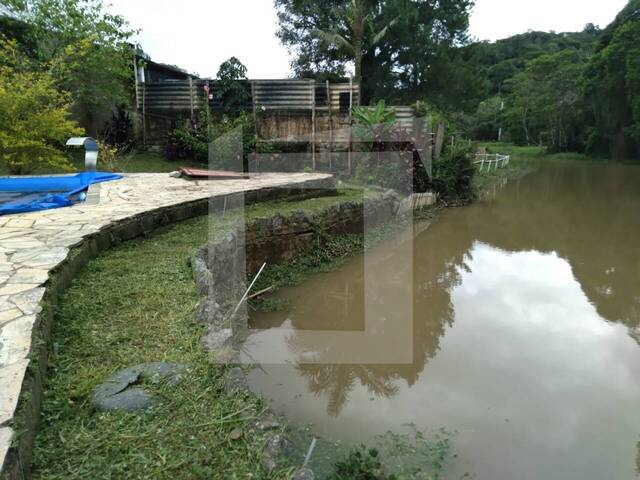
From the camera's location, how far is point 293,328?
484 centimetres

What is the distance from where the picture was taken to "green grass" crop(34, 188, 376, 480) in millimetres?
1724

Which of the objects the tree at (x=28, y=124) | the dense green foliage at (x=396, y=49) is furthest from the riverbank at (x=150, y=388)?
the dense green foliage at (x=396, y=49)

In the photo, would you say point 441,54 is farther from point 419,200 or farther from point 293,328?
point 293,328

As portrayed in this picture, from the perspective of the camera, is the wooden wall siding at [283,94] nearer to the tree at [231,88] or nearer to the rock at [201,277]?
the tree at [231,88]

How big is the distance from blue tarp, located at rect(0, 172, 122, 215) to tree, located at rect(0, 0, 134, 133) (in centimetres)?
441

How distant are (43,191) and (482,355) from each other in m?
6.31

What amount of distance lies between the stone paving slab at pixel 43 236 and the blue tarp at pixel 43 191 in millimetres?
209

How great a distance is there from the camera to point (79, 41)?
34.8 ft

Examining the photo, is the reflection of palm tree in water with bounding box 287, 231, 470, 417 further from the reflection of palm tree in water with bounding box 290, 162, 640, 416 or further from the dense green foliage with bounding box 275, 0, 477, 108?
the dense green foliage with bounding box 275, 0, 477, 108

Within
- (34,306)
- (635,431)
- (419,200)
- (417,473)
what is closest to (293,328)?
(417,473)

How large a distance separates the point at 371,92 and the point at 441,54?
11.5 ft

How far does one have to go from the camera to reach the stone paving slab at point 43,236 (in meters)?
2.02

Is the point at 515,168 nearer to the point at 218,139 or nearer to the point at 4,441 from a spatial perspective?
the point at 218,139

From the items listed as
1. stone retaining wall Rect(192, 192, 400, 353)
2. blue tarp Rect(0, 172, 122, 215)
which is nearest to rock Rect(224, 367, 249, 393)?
stone retaining wall Rect(192, 192, 400, 353)
